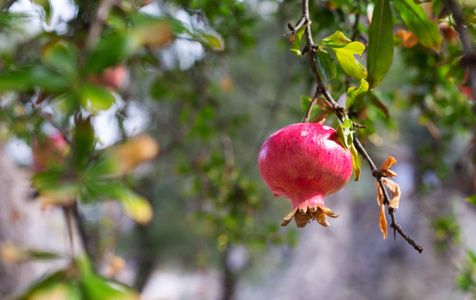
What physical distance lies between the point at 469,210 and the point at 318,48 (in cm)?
441

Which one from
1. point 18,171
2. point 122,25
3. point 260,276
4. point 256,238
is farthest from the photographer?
point 260,276

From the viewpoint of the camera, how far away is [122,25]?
1.59 ft

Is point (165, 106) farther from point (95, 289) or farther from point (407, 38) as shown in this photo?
point (95, 289)

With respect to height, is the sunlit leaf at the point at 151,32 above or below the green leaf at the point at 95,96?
above

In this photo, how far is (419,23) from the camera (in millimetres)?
562

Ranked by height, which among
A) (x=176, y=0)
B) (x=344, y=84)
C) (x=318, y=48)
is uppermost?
(x=318, y=48)

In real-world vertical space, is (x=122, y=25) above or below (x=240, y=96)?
above

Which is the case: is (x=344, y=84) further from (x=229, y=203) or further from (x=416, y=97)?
(x=229, y=203)

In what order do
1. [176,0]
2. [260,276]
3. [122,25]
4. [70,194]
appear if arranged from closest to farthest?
[70,194] < [122,25] < [176,0] < [260,276]

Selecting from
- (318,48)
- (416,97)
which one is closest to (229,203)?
(416,97)

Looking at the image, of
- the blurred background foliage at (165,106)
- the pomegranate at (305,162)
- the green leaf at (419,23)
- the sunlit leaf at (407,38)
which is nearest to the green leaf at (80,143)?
the blurred background foliage at (165,106)

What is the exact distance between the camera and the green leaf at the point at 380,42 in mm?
491

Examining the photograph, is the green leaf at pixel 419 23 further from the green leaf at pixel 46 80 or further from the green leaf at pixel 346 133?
the green leaf at pixel 46 80

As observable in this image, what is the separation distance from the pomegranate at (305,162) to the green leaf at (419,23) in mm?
207
